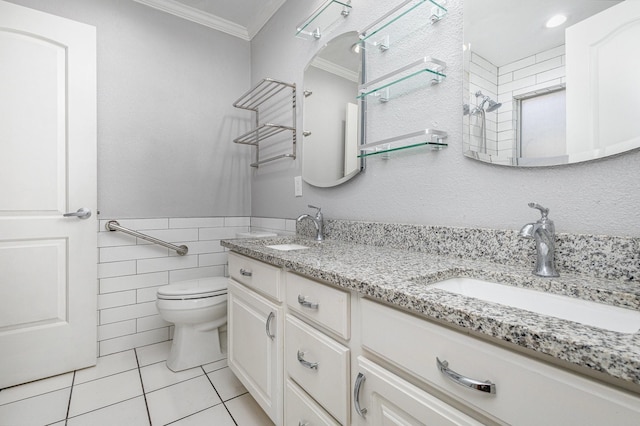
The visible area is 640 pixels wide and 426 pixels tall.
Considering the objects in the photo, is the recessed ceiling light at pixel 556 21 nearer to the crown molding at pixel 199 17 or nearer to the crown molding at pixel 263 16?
the crown molding at pixel 263 16

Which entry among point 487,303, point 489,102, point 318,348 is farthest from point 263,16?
point 487,303

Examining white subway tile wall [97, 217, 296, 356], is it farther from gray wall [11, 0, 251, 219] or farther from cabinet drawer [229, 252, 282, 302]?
cabinet drawer [229, 252, 282, 302]

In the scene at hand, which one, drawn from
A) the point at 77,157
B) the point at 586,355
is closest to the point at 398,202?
the point at 586,355

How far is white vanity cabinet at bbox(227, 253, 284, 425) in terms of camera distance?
3.67 ft

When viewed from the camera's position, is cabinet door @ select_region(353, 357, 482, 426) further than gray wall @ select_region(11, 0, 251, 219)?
No

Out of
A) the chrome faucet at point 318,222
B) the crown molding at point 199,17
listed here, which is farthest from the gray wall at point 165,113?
the chrome faucet at point 318,222

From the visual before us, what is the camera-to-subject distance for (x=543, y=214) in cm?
80

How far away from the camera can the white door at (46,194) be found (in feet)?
5.37

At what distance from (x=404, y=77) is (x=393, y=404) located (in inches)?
43.9

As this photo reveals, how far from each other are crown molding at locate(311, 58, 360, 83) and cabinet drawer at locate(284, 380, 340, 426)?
1.35m

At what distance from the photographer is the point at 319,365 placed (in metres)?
0.89

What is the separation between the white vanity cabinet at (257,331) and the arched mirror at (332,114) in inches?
25.8

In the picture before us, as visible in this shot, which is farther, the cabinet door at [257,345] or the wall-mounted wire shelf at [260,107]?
the wall-mounted wire shelf at [260,107]

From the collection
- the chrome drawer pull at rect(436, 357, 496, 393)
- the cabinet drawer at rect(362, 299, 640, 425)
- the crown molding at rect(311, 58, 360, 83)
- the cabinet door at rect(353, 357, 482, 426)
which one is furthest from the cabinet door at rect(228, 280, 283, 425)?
the crown molding at rect(311, 58, 360, 83)
